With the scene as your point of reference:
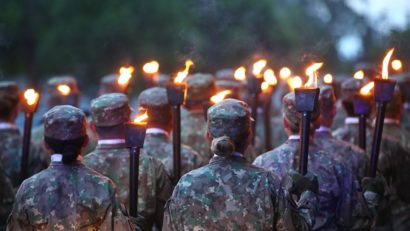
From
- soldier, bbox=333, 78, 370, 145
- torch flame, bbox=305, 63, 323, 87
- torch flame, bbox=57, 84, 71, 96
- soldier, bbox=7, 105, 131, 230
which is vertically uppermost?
torch flame, bbox=305, 63, 323, 87

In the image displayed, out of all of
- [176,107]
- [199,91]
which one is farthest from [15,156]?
[176,107]

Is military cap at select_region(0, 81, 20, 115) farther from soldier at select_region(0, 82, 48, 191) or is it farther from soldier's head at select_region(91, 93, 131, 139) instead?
soldier's head at select_region(91, 93, 131, 139)

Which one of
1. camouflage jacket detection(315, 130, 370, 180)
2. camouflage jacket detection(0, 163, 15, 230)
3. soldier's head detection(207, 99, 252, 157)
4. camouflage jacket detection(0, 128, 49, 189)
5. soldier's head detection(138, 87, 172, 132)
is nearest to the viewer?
soldier's head detection(207, 99, 252, 157)

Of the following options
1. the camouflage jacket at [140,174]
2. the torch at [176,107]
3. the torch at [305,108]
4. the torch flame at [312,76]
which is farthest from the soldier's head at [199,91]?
the torch at [305,108]

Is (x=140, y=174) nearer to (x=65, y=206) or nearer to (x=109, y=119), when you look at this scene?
(x=109, y=119)

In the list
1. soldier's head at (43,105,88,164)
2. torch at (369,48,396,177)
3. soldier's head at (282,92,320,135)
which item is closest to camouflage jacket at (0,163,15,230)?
soldier's head at (43,105,88,164)

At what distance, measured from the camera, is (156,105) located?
9.53m

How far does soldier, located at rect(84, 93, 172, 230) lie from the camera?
831 centimetres

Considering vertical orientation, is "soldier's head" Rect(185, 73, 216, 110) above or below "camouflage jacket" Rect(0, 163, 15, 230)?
above

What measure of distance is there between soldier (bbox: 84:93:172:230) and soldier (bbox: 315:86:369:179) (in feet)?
4.91

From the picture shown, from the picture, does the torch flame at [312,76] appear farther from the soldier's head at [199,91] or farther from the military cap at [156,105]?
the soldier's head at [199,91]

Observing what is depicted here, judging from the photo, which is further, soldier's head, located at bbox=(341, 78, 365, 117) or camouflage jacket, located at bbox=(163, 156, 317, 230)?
soldier's head, located at bbox=(341, 78, 365, 117)

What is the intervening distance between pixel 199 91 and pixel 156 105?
165 centimetres

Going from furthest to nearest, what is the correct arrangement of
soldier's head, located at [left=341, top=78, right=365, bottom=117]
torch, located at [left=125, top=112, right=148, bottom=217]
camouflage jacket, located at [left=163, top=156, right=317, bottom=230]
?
soldier's head, located at [left=341, top=78, right=365, bottom=117], torch, located at [left=125, top=112, right=148, bottom=217], camouflage jacket, located at [left=163, top=156, right=317, bottom=230]
